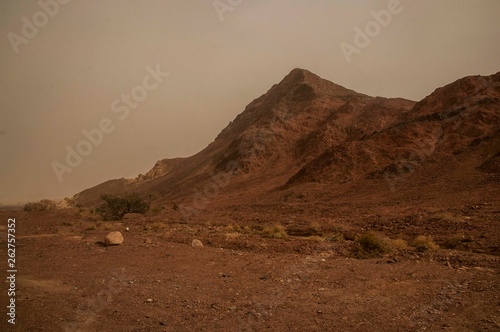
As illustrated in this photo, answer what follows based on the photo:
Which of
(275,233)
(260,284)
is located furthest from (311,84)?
(260,284)

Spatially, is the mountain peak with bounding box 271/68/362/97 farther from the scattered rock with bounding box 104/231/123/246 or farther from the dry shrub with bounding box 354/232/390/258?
the scattered rock with bounding box 104/231/123/246

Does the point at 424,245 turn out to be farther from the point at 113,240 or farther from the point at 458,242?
the point at 113,240

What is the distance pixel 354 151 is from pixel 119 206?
23771 mm

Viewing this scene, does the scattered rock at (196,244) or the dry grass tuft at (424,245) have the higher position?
the scattered rock at (196,244)

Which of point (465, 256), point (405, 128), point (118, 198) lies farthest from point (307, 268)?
point (405, 128)

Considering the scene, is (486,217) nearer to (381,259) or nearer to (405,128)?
(381,259)

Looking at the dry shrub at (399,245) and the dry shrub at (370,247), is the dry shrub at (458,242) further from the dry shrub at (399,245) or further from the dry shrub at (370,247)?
the dry shrub at (370,247)

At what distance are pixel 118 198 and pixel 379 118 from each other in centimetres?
3789

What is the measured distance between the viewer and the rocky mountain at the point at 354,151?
27078 millimetres

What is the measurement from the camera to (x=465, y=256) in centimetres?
920

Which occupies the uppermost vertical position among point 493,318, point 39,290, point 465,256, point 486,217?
point 39,290

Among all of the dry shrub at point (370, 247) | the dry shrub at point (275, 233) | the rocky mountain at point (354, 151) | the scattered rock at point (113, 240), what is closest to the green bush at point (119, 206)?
the rocky mountain at point (354, 151)

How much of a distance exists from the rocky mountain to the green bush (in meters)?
4.54

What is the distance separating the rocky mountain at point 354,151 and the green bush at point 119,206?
454 centimetres
